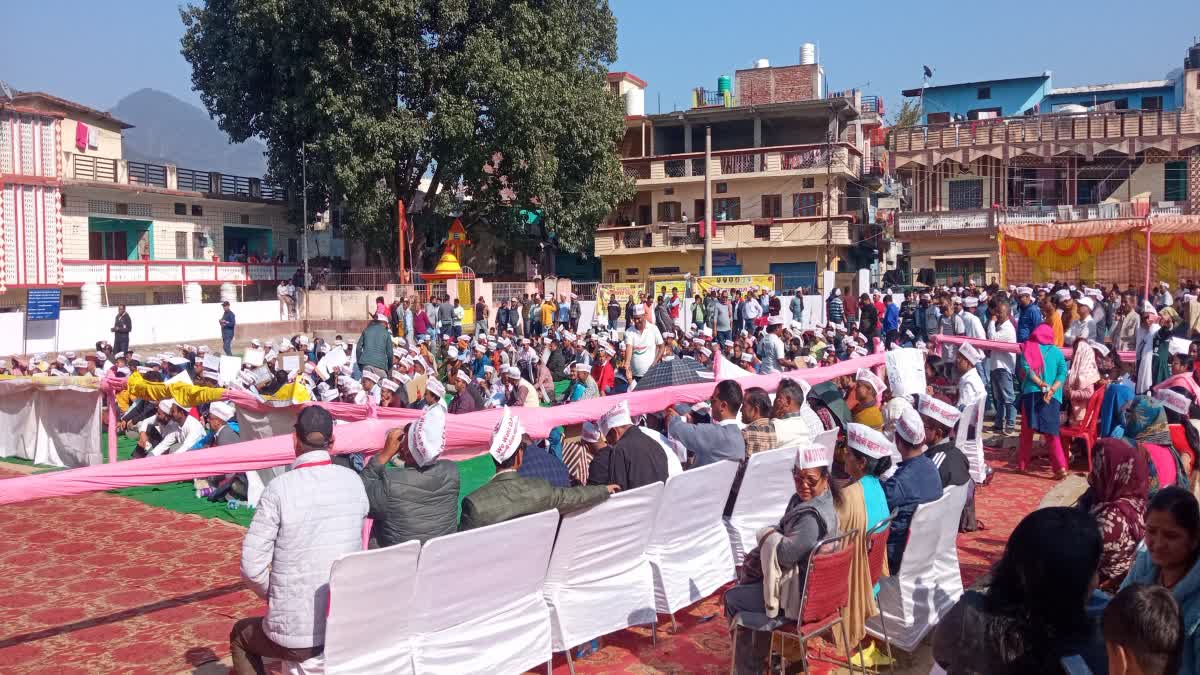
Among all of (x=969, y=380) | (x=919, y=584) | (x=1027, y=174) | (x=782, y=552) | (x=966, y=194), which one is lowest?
(x=919, y=584)

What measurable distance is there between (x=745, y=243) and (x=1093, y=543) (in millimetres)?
36309

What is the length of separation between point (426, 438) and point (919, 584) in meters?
2.69

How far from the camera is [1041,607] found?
2.83 metres

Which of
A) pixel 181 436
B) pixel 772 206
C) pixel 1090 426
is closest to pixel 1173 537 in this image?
pixel 1090 426

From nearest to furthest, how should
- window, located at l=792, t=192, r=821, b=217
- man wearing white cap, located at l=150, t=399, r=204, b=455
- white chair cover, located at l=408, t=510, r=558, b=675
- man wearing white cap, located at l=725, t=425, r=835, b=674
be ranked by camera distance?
white chair cover, located at l=408, t=510, r=558, b=675 < man wearing white cap, located at l=725, t=425, r=835, b=674 < man wearing white cap, located at l=150, t=399, r=204, b=455 < window, located at l=792, t=192, r=821, b=217

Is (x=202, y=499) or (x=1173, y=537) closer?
(x=1173, y=537)

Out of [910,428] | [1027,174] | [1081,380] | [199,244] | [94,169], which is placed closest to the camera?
[910,428]

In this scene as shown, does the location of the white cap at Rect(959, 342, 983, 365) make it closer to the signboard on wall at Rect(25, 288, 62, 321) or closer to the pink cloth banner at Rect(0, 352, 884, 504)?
the pink cloth banner at Rect(0, 352, 884, 504)

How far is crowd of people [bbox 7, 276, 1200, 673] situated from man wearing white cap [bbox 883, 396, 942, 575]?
0.01 metres

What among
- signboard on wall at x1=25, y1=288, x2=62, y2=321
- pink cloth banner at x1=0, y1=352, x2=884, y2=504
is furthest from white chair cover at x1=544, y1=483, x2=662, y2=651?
signboard on wall at x1=25, y1=288, x2=62, y2=321

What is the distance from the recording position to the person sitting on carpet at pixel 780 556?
4.55 meters

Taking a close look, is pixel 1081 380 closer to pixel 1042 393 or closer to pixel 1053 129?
pixel 1042 393

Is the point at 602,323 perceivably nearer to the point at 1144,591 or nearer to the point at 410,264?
the point at 410,264

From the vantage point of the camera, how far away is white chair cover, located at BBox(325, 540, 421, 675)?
13.2ft
